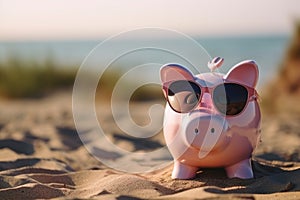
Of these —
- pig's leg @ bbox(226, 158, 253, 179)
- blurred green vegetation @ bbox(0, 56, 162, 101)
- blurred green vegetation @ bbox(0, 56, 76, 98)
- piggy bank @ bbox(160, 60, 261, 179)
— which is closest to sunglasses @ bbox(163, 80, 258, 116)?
piggy bank @ bbox(160, 60, 261, 179)

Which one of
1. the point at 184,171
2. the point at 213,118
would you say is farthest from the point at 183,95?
the point at 184,171

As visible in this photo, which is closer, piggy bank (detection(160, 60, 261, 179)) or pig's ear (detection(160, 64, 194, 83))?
piggy bank (detection(160, 60, 261, 179))

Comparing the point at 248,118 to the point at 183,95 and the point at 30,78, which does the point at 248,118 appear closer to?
the point at 183,95

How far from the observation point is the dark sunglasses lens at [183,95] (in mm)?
4004

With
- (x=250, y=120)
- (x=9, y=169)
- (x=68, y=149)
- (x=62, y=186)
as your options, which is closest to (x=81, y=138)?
(x=68, y=149)

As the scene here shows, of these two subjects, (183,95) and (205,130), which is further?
(183,95)

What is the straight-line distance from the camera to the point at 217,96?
3.96m

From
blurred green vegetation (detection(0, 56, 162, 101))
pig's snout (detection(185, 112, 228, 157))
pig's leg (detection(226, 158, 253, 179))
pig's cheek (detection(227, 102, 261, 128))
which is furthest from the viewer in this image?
blurred green vegetation (detection(0, 56, 162, 101))

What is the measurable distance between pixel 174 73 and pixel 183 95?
0.17m

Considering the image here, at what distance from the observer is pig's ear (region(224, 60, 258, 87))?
4027mm

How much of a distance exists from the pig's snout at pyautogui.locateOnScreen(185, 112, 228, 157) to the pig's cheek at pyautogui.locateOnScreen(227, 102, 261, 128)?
0.09 m

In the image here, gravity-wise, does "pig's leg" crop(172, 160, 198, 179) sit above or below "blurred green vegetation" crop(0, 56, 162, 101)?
above

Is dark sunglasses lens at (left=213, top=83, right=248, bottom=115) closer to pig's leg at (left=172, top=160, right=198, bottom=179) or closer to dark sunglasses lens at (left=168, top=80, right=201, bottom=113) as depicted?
dark sunglasses lens at (left=168, top=80, right=201, bottom=113)

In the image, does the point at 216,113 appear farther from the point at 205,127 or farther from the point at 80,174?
the point at 80,174
